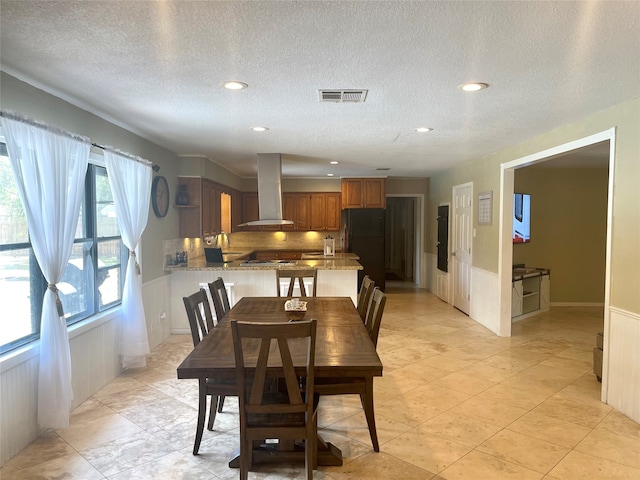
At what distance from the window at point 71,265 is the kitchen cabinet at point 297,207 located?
4.61 m

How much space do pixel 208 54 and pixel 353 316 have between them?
2047mm

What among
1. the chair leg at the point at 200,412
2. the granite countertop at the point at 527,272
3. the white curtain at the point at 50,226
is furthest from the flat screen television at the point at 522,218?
the white curtain at the point at 50,226

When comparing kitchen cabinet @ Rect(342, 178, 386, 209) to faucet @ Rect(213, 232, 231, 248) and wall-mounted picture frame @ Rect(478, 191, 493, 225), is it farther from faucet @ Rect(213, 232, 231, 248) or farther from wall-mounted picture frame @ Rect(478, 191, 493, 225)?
wall-mounted picture frame @ Rect(478, 191, 493, 225)

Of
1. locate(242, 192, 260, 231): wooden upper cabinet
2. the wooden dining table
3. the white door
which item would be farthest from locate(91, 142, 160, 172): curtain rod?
the white door

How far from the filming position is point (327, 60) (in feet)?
7.50

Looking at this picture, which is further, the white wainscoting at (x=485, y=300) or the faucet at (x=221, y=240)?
the faucet at (x=221, y=240)

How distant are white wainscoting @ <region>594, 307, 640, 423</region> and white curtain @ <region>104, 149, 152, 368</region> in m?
4.00

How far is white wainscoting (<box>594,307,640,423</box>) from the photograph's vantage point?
2959mm

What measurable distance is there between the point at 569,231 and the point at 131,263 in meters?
6.84

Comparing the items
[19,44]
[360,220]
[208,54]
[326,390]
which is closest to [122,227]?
[19,44]

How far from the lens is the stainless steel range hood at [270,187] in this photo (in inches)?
219

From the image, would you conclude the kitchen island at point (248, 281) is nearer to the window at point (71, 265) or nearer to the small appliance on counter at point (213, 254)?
the small appliance on counter at point (213, 254)

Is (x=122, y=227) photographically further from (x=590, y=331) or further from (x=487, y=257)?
(x=590, y=331)

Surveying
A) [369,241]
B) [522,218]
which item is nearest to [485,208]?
[522,218]
